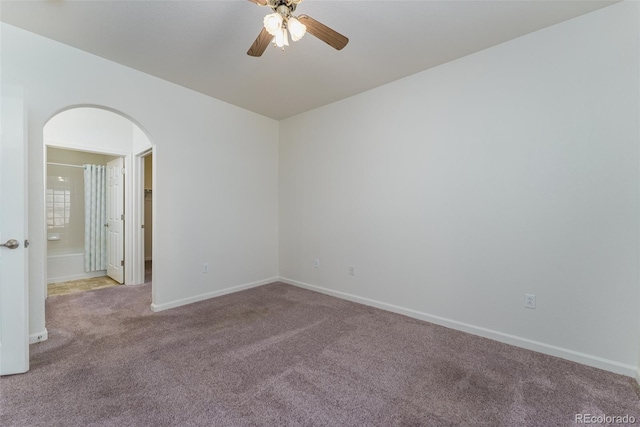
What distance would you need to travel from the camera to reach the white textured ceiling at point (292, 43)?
6.66 feet

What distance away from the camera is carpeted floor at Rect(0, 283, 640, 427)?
1570 millimetres

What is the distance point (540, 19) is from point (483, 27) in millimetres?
398

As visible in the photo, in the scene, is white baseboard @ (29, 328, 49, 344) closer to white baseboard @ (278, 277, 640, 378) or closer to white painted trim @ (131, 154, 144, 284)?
white painted trim @ (131, 154, 144, 284)

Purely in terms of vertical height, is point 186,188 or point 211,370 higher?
point 186,188

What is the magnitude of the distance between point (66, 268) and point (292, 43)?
5043mm

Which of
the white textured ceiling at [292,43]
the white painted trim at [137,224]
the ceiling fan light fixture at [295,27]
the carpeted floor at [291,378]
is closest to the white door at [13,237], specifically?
the carpeted floor at [291,378]

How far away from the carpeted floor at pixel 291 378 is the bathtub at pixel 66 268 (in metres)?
2.05

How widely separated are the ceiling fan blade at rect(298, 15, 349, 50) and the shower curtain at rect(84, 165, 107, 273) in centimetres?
483

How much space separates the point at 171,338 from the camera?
250cm

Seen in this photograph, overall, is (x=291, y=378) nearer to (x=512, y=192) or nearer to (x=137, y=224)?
(x=512, y=192)

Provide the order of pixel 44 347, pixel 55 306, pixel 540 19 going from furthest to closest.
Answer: pixel 55 306 → pixel 44 347 → pixel 540 19

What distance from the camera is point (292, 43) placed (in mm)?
2438

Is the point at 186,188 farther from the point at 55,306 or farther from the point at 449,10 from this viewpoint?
the point at 449,10

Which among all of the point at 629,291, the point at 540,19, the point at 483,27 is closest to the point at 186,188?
the point at 483,27
